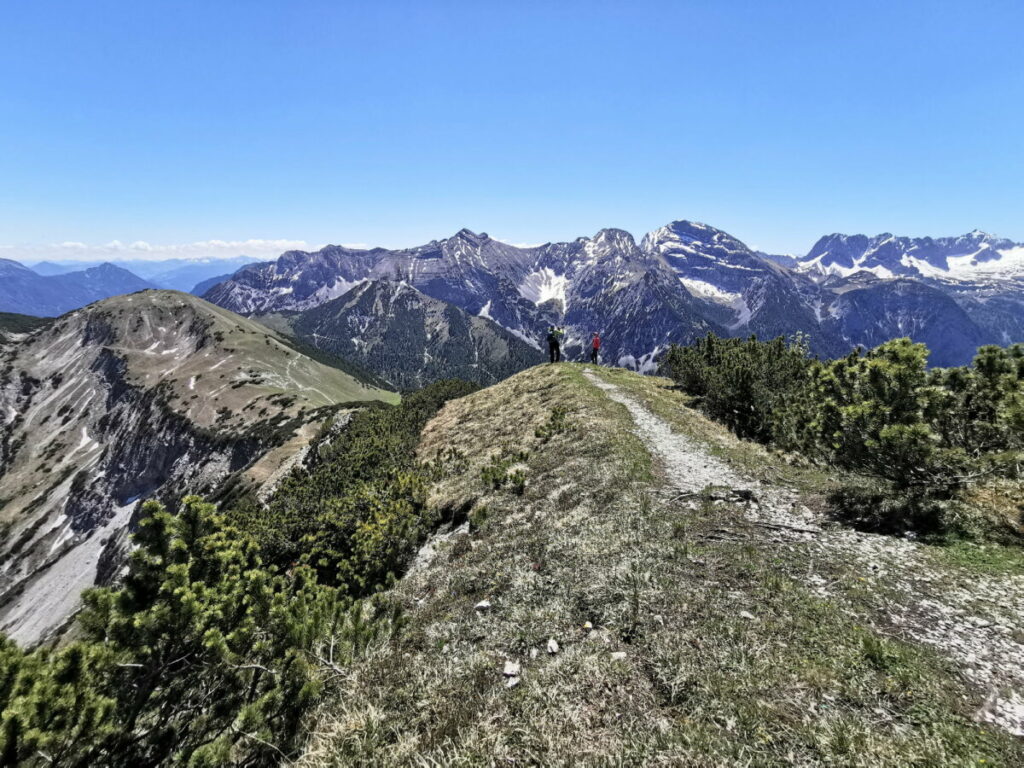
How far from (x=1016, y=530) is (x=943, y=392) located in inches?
153

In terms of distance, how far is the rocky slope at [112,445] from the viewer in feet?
327

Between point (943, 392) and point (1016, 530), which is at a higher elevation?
point (943, 392)

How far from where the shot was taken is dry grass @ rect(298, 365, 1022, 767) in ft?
20.8

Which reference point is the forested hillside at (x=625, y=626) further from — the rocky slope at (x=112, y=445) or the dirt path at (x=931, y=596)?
the rocky slope at (x=112, y=445)

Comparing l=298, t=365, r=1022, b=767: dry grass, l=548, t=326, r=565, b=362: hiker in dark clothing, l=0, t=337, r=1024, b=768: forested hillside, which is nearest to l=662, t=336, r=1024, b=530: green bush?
l=0, t=337, r=1024, b=768: forested hillside

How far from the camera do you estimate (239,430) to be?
11712cm

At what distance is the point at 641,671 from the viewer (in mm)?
8148

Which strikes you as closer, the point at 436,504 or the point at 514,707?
the point at 514,707

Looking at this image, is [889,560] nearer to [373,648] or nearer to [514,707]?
[514,707]

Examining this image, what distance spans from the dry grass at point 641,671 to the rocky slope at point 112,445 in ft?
189

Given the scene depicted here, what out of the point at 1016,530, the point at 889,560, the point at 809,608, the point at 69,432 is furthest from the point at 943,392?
the point at 69,432

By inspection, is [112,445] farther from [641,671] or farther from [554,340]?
[641,671]

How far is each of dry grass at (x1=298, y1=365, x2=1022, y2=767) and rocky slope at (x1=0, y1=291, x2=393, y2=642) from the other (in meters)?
57.5

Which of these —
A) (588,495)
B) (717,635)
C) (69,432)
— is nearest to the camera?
(717,635)
